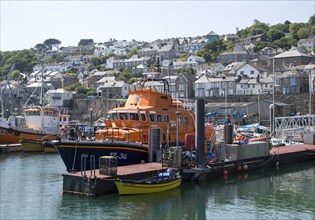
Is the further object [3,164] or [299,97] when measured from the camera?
[299,97]

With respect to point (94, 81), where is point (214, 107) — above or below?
below

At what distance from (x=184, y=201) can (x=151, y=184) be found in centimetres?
163

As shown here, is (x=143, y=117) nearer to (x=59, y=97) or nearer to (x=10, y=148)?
(x=10, y=148)

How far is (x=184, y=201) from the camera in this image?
20.2 meters

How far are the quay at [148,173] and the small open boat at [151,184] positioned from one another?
0.54 m

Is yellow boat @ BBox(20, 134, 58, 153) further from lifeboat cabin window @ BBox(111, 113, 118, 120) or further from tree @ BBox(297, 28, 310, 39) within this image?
tree @ BBox(297, 28, 310, 39)

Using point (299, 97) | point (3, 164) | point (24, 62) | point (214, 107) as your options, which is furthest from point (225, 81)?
point (24, 62)

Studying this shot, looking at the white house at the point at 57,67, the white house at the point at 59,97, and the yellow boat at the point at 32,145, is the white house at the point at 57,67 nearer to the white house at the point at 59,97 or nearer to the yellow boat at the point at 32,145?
the white house at the point at 59,97

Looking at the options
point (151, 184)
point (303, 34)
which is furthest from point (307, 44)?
point (151, 184)

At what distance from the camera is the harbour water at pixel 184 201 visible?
1820cm

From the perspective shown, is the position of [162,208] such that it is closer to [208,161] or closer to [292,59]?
[208,161]

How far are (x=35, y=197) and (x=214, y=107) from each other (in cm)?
5808

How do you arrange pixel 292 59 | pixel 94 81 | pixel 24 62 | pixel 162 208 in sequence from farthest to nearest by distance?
pixel 24 62
pixel 94 81
pixel 292 59
pixel 162 208

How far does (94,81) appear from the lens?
395 ft
